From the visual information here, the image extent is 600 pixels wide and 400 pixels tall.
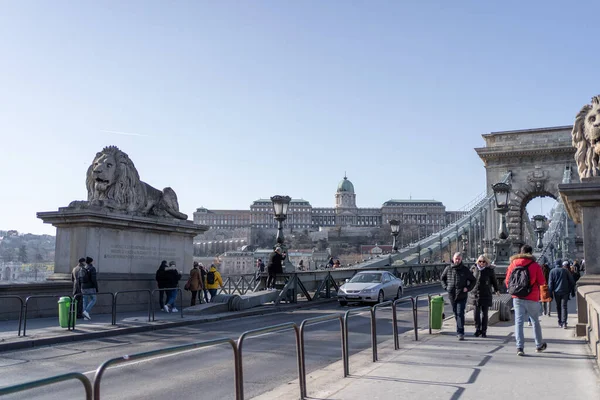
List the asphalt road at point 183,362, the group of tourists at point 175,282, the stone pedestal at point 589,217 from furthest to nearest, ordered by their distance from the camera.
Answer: the group of tourists at point 175,282 → the stone pedestal at point 589,217 → the asphalt road at point 183,362

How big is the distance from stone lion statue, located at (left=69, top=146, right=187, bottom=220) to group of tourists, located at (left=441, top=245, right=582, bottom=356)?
10.5m

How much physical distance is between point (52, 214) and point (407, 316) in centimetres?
1035

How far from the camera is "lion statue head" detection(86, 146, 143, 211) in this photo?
59.8ft

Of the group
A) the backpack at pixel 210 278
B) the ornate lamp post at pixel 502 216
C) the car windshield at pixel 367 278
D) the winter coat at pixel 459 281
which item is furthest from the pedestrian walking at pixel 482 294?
the ornate lamp post at pixel 502 216

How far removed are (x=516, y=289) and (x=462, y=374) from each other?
2.32m

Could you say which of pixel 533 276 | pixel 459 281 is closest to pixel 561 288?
pixel 459 281

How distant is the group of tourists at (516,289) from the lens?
31.2ft

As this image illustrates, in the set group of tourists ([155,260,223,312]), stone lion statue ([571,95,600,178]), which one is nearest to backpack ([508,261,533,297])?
stone lion statue ([571,95,600,178])

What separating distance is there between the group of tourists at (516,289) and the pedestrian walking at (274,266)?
8.89 metres

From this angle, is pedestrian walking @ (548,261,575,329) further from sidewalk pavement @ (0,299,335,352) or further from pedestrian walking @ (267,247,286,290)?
pedestrian walking @ (267,247,286,290)

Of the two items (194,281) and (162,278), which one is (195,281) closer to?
(194,281)

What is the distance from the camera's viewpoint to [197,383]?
7469mm

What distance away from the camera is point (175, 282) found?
18.4 m

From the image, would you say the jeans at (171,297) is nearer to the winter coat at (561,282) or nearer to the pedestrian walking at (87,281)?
the pedestrian walking at (87,281)
